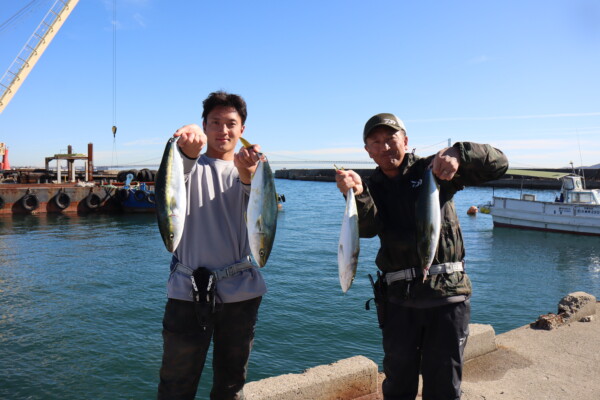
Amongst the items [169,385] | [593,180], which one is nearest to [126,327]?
[169,385]

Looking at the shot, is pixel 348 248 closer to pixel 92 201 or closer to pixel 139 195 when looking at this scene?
pixel 139 195

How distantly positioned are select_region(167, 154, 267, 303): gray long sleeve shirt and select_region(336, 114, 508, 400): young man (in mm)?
791

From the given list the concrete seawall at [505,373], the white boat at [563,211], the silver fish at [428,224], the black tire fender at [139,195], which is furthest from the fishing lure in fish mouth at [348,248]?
the black tire fender at [139,195]

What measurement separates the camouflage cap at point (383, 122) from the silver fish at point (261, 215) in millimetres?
859

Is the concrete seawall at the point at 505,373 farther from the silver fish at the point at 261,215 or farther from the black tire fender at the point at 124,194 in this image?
the black tire fender at the point at 124,194

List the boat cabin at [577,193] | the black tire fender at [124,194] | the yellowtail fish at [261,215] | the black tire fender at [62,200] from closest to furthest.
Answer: the yellowtail fish at [261,215] < the boat cabin at [577,193] < the black tire fender at [62,200] < the black tire fender at [124,194]

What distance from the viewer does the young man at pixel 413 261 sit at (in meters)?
2.94

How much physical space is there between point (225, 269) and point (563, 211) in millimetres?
29132

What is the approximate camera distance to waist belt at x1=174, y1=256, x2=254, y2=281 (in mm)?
2861

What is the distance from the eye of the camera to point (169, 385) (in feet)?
9.32

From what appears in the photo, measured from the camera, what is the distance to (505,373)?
5.03m

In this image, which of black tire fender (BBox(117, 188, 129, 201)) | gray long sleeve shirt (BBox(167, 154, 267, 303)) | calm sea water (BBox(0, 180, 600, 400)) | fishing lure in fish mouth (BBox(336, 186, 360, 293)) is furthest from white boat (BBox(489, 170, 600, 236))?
black tire fender (BBox(117, 188, 129, 201))

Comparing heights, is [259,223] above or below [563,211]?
above

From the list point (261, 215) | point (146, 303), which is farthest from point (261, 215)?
point (146, 303)
